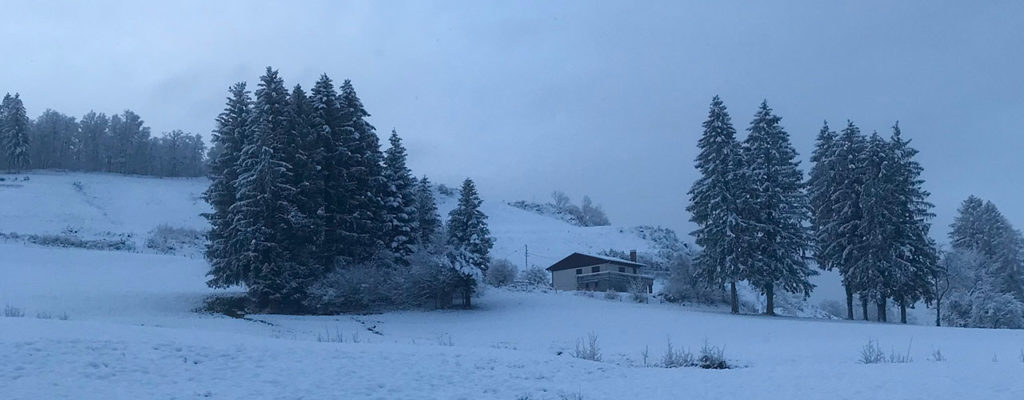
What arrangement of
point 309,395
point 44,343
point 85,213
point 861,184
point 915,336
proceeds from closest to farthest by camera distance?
point 309,395 < point 44,343 < point 915,336 < point 861,184 < point 85,213

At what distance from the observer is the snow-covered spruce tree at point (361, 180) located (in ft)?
143

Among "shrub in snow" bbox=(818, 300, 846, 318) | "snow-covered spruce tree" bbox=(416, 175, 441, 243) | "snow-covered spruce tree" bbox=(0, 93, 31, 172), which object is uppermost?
"snow-covered spruce tree" bbox=(0, 93, 31, 172)

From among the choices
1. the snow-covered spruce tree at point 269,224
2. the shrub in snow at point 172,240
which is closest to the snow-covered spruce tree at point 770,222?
the snow-covered spruce tree at point 269,224

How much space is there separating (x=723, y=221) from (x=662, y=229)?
272ft

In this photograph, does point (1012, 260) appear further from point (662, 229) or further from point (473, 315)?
point (662, 229)

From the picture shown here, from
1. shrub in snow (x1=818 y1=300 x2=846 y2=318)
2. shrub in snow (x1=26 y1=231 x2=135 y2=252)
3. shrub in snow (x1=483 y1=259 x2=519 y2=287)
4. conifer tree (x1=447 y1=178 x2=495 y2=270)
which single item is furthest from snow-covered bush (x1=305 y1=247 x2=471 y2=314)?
shrub in snow (x1=818 y1=300 x2=846 y2=318)

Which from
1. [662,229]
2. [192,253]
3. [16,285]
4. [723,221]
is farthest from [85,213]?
[662,229]

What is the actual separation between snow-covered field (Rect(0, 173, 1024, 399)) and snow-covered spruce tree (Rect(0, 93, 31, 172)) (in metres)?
62.9

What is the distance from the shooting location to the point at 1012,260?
199ft

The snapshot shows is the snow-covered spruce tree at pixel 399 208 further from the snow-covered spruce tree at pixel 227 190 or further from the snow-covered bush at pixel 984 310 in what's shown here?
the snow-covered bush at pixel 984 310

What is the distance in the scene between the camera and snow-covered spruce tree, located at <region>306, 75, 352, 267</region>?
42656 millimetres

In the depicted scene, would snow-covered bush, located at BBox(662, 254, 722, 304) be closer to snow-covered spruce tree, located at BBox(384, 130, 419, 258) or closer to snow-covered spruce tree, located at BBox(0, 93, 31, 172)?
snow-covered spruce tree, located at BBox(384, 130, 419, 258)

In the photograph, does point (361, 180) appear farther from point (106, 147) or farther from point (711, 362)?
point (106, 147)

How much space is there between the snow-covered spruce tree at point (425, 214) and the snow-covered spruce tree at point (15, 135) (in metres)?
79.7
